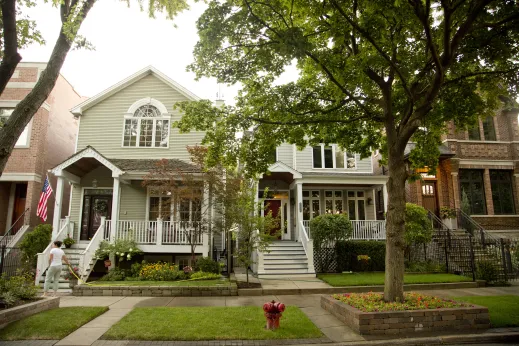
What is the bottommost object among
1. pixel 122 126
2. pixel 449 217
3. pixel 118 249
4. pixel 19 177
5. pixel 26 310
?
pixel 26 310

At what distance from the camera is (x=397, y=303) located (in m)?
7.18

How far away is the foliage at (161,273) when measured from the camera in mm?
12406

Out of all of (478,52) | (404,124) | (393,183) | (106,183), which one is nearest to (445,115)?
(478,52)

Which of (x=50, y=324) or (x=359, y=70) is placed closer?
(x=50, y=324)

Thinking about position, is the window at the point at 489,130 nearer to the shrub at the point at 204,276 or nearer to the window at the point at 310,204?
the window at the point at 310,204

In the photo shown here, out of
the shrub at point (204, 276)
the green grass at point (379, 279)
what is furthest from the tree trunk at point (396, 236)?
the shrub at point (204, 276)

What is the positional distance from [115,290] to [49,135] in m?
11.4

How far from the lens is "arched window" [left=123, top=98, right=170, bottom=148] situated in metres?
17.1

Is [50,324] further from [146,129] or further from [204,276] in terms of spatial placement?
[146,129]

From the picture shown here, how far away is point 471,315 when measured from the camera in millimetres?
6844

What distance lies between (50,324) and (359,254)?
39.6ft

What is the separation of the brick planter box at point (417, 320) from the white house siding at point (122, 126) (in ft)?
39.5

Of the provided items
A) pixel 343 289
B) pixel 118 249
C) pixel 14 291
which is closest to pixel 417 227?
pixel 343 289

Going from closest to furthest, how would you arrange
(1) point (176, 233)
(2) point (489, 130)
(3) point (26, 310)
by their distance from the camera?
(3) point (26, 310)
(1) point (176, 233)
(2) point (489, 130)
